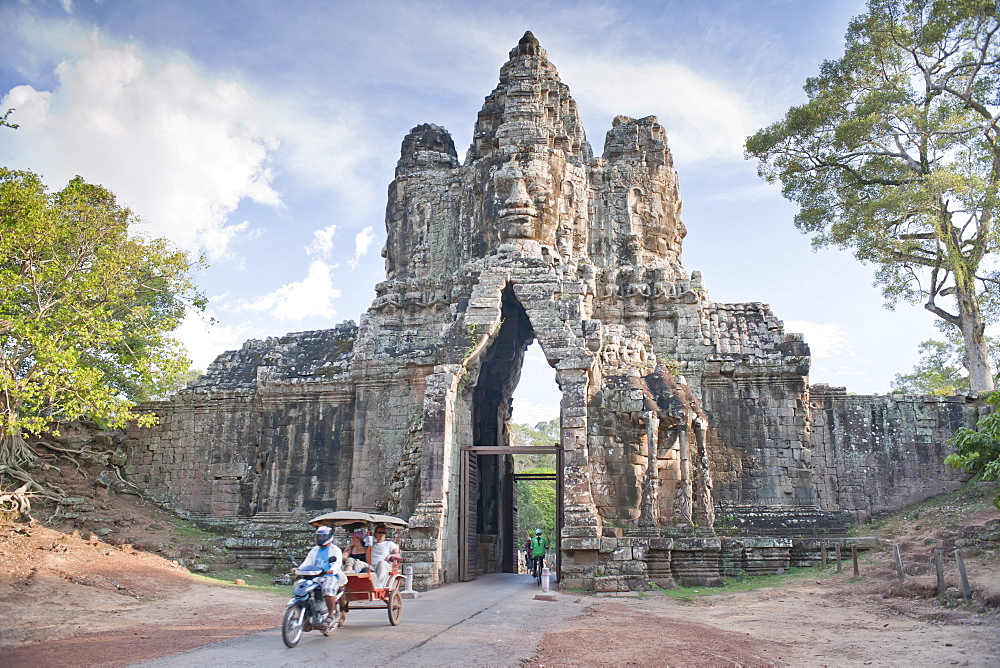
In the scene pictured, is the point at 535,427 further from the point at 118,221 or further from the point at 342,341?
the point at 118,221

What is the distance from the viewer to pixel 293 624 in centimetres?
755

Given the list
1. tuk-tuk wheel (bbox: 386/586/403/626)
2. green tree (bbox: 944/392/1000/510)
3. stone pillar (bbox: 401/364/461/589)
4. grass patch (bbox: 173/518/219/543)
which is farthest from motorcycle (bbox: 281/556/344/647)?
grass patch (bbox: 173/518/219/543)

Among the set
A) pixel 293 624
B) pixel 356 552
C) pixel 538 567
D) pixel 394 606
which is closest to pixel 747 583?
pixel 538 567

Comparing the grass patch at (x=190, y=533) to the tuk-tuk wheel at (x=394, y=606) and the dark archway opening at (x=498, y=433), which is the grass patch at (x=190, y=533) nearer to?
the dark archway opening at (x=498, y=433)

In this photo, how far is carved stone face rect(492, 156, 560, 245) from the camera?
1841cm

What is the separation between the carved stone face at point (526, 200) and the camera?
18406mm

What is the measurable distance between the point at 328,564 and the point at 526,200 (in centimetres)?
1192

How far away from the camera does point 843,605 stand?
11.1 meters

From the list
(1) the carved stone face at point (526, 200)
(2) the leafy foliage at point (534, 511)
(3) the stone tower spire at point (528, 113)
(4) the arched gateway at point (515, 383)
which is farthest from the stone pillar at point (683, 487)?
(2) the leafy foliage at point (534, 511)

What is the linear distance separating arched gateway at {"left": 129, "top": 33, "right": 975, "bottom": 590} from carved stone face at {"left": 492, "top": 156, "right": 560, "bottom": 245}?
5cm

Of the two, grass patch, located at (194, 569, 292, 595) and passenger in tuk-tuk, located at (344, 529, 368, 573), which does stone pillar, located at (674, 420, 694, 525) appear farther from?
grass patch, located at (194, 569, 292, 595)

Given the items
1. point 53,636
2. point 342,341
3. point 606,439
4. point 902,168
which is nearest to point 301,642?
point 53,636

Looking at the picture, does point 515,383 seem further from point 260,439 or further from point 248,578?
point 248,578

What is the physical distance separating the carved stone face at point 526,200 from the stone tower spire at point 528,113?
20.4 inches
